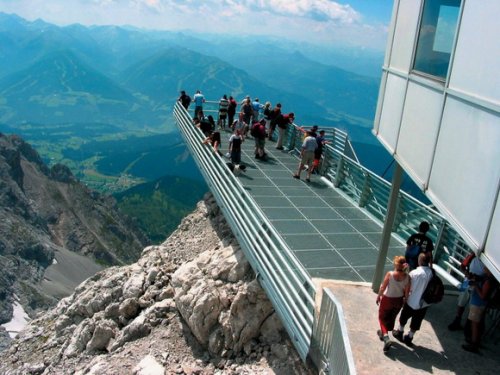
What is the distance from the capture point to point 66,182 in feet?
379

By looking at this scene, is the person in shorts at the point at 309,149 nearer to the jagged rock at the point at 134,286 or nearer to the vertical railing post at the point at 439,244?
the vertical railing post at the point at 439,244

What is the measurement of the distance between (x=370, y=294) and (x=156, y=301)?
7.99m

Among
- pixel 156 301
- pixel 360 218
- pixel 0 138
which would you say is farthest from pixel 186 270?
pixel 0 138

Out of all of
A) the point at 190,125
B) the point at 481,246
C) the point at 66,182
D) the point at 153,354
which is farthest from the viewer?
the point at 66,182

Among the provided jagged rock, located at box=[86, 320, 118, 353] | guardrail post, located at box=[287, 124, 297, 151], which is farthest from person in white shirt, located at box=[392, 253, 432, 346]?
guardrail post, located at box=[287, 124, 297, 151]

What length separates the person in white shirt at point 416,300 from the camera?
6.73m

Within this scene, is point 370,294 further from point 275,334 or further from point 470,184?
point 470,184

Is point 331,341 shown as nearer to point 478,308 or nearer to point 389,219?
point 478,308

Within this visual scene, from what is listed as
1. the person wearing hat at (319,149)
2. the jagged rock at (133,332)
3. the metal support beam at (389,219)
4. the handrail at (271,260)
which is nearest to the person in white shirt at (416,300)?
the metal support beam at (389,219)

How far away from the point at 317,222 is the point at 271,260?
3991 millimetres

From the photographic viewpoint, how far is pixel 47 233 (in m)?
94.2

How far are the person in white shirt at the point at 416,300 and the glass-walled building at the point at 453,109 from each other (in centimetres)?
140

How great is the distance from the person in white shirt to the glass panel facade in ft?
8.98

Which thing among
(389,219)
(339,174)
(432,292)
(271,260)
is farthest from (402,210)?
(432,292)
